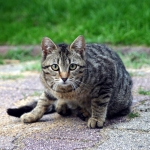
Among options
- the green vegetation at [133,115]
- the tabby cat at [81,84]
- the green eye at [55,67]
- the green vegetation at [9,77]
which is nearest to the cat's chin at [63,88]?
the tabby cat at [81,84]

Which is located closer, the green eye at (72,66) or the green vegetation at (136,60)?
the green eye at (72,66)

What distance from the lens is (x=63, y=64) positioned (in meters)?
3.97

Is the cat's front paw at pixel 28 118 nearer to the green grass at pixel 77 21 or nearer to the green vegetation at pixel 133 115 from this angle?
the green vegetation at pixel 133 115

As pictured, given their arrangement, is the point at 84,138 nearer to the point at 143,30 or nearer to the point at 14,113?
the point at 14,113

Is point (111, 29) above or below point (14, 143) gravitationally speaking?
above

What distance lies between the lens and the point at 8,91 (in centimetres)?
565

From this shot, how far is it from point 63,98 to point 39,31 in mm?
5436

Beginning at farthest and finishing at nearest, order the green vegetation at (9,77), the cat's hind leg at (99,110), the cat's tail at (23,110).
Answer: the green vegetation at (9,77)
the cat's tail at (23,110)
the cat's hind leg at (99,110)

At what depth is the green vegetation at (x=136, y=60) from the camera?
6.95m

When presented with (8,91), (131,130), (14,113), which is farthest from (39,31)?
(131,130)

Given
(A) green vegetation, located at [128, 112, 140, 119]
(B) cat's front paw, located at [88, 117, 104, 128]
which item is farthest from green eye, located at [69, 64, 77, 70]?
(A) green vegetation, located at [128, 112, 140, 119]

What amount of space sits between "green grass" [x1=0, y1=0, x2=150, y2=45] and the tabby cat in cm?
377

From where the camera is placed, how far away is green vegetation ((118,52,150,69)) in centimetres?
695

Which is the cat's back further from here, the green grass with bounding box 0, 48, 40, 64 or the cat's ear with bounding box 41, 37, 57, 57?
the green grass with bounding box 0, 48, 40, 64
